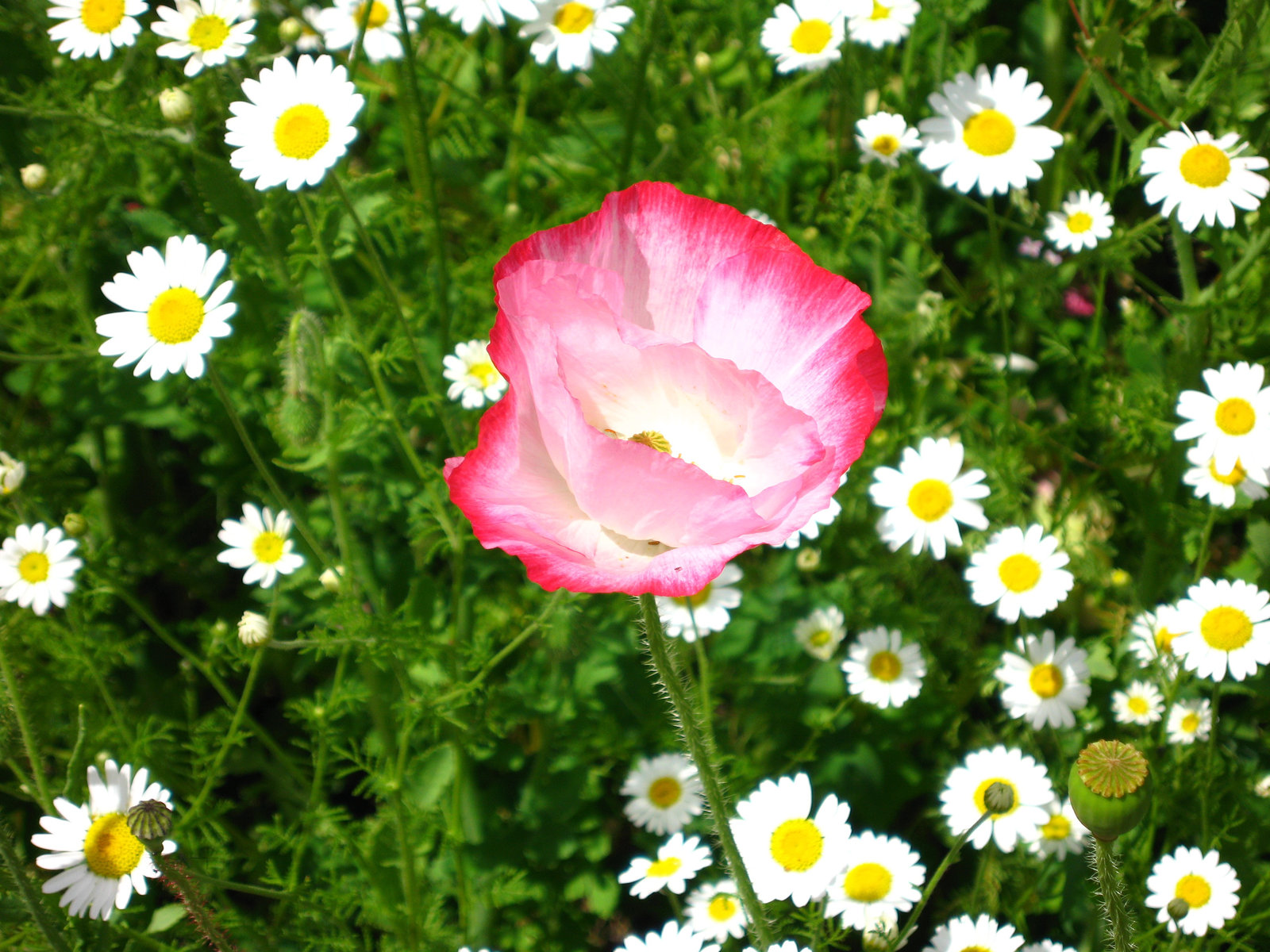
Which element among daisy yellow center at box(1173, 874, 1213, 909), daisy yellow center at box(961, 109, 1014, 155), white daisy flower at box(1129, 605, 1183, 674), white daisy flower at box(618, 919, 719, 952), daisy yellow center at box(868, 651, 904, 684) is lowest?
white daisy flower at box(618, 919, 719, 952)

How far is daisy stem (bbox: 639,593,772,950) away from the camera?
1060 mm

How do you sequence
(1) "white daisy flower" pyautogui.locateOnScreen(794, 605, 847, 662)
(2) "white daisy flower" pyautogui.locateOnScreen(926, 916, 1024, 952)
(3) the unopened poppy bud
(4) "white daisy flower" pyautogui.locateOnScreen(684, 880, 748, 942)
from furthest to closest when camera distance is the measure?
(1) "white daisy flower" pyautogui.locateOnScreen(794, 605, 847, 662) → (4) "white daisy flower" pyautogui.locateOnScreen(684, 880, 748, 942) → (2) "white daisy flower" pyautogui.locateOnScreen(926, 916, 1024, 952) → (3) the unopened poppy bud

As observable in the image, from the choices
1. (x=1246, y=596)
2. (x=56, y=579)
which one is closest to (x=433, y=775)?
(x=56, y=579)

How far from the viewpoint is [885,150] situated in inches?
88.7

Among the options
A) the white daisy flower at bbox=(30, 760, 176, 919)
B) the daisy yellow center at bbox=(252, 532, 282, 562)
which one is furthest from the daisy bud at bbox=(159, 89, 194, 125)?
the white daisy flower at bbox=(30, 760, 176, 919)

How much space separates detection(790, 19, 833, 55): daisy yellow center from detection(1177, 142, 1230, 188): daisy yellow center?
0.74 meters

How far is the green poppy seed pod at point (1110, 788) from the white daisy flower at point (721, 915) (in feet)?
2.38

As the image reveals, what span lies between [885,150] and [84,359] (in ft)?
5.78

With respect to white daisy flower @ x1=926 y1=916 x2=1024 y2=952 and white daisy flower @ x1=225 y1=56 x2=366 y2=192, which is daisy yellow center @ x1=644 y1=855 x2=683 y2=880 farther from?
white daisy flower @ x1=225 y1=56 x2=366 y2=192

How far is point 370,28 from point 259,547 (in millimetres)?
1102

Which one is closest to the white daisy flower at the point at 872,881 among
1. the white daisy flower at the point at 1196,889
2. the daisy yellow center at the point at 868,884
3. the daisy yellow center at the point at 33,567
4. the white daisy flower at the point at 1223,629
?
the daisy yellow center at the point at 868,884

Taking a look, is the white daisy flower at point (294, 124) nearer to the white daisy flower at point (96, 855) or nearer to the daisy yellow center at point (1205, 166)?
the white daisy flower at point (96, 855)

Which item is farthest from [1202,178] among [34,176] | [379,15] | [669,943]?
[34,176]

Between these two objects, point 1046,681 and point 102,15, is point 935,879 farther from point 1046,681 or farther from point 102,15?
point 102,15
